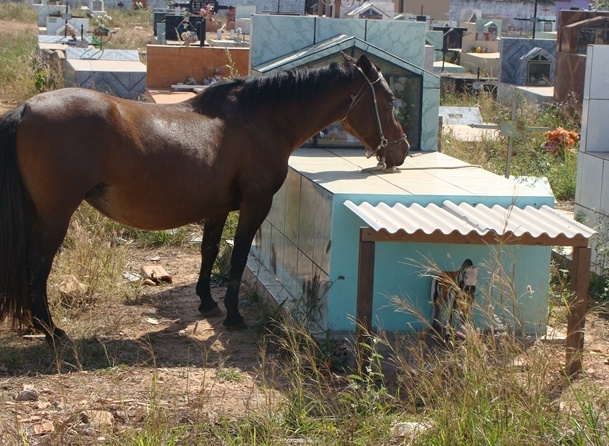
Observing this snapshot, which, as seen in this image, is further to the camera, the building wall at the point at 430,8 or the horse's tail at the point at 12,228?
the building wall at the point at 430,8

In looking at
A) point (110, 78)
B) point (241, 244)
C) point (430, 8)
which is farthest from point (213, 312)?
point (430, 8)

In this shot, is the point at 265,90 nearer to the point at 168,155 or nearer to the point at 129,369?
the point at 168,155

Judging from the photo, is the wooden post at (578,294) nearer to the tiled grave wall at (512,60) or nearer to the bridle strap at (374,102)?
the bridle strap at (374,102)

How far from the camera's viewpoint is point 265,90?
6141 millimetres

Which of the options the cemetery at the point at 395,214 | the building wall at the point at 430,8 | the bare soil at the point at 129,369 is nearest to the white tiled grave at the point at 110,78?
the cemetery at the point at 395,214

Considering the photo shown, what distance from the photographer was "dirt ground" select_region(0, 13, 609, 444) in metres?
4.22

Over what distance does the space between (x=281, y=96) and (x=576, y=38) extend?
1079cm

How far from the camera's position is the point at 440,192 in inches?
229

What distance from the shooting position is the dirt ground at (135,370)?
422cm

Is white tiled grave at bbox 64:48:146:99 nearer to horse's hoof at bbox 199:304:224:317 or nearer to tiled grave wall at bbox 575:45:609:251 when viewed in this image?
horse's hoof at bbox 199:304:224:317

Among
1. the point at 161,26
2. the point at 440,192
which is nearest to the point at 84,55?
the point at 161,26

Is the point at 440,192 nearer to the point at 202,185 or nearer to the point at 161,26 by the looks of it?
the point at 202,185

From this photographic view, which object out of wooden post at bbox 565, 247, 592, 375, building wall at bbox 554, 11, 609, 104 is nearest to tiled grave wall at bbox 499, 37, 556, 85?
building wall at bbox 554, 11, 609, 104

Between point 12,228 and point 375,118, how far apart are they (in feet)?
8.33
